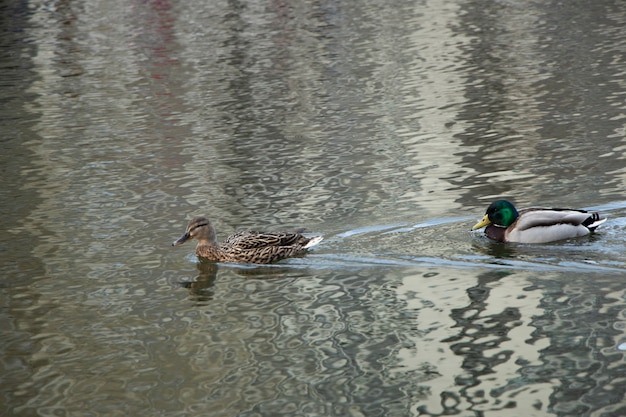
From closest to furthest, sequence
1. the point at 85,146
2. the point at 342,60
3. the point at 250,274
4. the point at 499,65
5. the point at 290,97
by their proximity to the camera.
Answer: the point at 250,274 → the point at 85,146 → the point at 290,97 → the point at 499,65 → the point at 342,60

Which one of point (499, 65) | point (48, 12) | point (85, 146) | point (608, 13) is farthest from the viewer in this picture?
point (48, 12)

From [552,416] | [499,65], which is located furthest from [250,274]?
[499,65]

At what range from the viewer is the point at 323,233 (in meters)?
10.1

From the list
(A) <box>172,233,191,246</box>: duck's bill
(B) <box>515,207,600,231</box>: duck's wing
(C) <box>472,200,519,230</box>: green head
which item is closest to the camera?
(B) <box>515,207,600,231</box>: duck's wing

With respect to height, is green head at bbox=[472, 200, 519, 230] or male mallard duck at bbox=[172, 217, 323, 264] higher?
green head at bbox=[472, 200, 519, 230]

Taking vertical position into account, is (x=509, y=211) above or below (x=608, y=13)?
above

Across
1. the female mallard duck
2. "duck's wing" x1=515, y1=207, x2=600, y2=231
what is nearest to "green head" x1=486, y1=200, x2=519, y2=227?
the female mallard duck

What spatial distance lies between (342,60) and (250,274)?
1268 cm

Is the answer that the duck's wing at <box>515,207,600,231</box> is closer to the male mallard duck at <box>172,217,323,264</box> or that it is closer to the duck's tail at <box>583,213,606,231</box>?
the duck's tail at <box>583,213,606,231</box>

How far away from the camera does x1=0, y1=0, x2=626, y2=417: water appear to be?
23.0 ft

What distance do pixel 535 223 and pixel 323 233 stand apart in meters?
1.77

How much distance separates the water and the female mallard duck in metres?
0.13

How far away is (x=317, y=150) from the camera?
1404 centimetres

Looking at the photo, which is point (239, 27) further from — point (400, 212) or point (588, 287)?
point (588, 287)
